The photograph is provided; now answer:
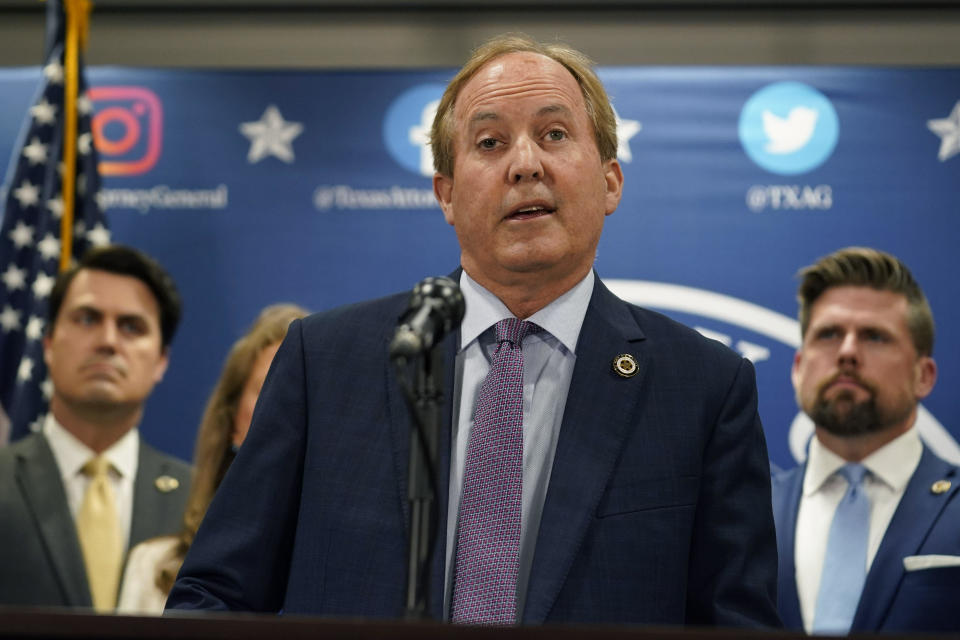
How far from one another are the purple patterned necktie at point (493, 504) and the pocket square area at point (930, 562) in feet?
6.14

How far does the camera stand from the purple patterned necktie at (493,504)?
168 centimetres

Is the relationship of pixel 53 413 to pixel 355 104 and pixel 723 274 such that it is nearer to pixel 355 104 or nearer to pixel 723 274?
pixel 355 104

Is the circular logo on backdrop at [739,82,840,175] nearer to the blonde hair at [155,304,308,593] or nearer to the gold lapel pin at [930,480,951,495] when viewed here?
the gold lapel pin at [930,480,951,495]

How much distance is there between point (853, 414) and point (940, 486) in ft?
1.11

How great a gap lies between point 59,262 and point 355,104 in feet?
3.89

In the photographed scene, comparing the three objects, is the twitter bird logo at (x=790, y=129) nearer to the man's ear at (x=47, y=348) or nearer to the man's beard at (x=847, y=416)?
the man's beard at (x=847, y=416)

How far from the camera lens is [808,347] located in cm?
373

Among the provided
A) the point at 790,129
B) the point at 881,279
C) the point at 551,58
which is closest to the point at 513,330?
the point at 551,58

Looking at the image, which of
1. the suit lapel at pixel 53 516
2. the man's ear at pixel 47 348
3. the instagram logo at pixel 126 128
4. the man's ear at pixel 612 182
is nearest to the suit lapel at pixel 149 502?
the suit lapel at pixel 53 516

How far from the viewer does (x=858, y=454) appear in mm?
3633

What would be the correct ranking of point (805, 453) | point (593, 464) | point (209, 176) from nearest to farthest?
point (593, 464)
point (805, 453)
point (209, 176)

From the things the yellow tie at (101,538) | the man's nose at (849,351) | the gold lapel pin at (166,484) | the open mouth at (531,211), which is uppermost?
the man's nose at (849,351)

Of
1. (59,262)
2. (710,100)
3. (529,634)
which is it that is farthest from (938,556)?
(59,262)

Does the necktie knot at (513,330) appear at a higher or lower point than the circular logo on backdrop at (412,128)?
lower
